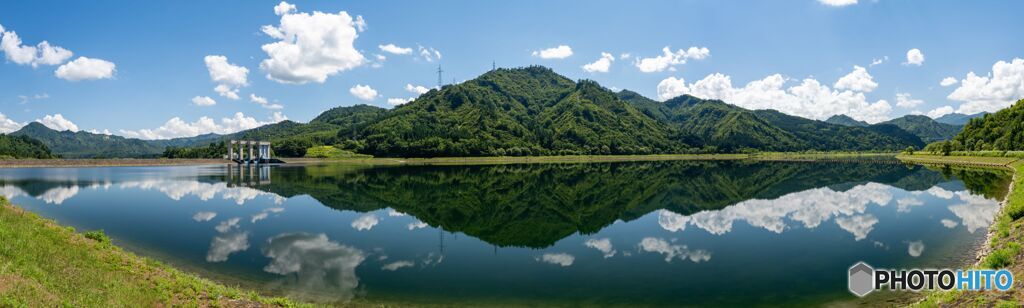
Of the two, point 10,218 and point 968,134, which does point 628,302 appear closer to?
point 10,218

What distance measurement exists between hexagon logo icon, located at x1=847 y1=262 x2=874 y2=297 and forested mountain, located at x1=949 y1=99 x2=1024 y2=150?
11895 cm

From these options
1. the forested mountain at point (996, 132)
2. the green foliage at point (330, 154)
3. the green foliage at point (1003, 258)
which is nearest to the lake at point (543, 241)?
the green foliage at point (1003, 258)

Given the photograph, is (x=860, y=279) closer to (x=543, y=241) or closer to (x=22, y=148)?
(x=543, y=241)

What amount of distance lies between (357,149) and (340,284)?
625 ft

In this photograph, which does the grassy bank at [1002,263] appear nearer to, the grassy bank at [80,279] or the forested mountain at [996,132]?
the grassy bank at [80,279]

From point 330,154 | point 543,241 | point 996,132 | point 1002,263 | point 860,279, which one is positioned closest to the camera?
point 1002,263

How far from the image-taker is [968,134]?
12850 centimetres

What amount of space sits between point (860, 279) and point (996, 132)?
144 metres

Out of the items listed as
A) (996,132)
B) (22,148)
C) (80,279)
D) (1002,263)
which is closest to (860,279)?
(1002,263)

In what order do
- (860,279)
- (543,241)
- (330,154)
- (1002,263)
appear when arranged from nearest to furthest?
1. (1002,263)
2. (860,279)
3. (543,241)
4. (330,154)

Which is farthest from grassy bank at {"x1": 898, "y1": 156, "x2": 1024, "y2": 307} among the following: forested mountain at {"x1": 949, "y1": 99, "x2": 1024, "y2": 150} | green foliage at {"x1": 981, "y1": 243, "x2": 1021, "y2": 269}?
forested mountain at {"x1": 949, "y1": 99, "x2": 1024, "y2": 150}

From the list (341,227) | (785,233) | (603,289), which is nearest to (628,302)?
(603,289)

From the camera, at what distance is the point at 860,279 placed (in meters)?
16.9

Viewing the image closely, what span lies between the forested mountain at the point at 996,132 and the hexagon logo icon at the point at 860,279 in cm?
11895
